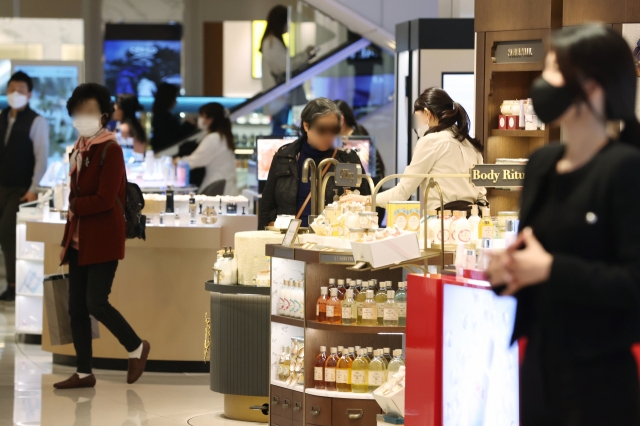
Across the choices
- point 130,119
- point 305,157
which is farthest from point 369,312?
point 130,119

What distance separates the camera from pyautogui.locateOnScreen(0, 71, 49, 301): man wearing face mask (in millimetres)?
10000

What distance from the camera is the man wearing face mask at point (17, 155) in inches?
394

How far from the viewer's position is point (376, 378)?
14.9 feet

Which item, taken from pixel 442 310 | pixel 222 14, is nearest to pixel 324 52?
pixel 222 14

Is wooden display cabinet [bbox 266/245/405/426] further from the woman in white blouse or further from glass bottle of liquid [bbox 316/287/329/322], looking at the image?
the woman in white blouse

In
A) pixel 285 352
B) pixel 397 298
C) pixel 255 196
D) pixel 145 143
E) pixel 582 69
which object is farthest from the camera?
pixel 145 143

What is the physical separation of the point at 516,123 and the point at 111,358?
3.19 m

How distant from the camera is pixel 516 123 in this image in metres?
7.07

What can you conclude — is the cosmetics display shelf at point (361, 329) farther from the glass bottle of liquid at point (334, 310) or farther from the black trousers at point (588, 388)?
the black trousers at point (588, 388)

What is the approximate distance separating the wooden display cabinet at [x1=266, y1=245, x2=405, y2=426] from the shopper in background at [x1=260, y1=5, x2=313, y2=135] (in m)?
9.00

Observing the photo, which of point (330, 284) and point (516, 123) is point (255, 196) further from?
point (330, 284)

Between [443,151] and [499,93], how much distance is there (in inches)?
62.4

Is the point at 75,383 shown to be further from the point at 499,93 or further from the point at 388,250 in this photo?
the point at 499,93

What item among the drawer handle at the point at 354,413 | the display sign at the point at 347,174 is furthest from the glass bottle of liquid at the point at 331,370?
the display sign at the point at 347,174
